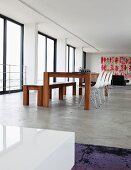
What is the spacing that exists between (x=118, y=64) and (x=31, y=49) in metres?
10.1

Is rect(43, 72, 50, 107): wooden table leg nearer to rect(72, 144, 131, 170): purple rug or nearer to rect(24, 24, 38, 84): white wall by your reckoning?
rect(72, 144, 131, 170): purple rug

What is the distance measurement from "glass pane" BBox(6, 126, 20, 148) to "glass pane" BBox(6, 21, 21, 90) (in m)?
5.84

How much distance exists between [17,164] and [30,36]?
7.18 metres

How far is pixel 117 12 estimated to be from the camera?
6.38 m

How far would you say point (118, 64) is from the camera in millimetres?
16609

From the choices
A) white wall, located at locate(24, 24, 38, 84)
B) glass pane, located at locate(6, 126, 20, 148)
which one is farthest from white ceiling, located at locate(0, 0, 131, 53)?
glass pane, located at locate(6, 126, 20, 148)

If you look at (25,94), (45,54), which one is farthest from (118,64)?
(25,94)

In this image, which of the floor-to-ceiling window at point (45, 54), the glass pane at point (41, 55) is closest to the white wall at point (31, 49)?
the floor-to-ceiling window at point (45, 54)

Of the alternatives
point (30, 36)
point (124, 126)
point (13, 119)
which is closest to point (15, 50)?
point (30, 36)

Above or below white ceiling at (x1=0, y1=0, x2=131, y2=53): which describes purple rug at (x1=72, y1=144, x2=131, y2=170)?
below

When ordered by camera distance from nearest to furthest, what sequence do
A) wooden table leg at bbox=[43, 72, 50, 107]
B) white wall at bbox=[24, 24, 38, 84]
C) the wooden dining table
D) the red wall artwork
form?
the wooden dining table → wooden table leg at bbox=[43, 72, 50, 107] → white wall at bbox=[24, 24, 38, 84] → the red wall artwork

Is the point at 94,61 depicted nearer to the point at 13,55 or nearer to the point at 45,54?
the point at 45,54

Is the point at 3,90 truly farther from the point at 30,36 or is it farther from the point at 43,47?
the point at 43,47

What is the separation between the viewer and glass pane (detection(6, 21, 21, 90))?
24.2 feet
